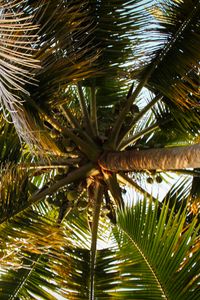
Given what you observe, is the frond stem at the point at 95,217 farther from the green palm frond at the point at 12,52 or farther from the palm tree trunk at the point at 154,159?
the green palm frond at the point at 12,52

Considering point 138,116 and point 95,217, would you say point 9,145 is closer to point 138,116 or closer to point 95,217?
point 95,217

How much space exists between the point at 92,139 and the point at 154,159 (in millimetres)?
1037

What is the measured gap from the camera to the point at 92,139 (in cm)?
446

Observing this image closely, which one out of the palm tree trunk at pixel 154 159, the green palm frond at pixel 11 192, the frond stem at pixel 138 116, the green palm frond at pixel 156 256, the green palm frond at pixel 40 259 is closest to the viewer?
the green palm frond at pixel 156 256

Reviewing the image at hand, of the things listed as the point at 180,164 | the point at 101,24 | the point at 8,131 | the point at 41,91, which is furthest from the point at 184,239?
the point at 8,131

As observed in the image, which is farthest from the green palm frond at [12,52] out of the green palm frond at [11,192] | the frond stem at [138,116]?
the frond stem at [138,116]

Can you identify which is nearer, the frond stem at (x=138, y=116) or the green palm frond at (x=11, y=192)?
the green palm frond at (x=11, y=192)

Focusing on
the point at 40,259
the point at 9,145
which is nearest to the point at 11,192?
the point at 40,259

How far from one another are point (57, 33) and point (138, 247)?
1.37 meters

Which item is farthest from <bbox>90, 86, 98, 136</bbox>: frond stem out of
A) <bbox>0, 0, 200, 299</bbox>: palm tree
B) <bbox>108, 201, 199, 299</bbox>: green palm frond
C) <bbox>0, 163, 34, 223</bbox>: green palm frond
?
<bbox>108, 201, 199, 299</bbox>: green palm frond

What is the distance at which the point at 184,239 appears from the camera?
2678mm

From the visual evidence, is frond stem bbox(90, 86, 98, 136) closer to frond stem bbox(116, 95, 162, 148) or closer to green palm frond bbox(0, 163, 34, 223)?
frond stem bbox(116, 95, 162, 148)

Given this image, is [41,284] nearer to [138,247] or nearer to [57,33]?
[138,247]

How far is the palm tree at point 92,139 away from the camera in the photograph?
3.22 m
